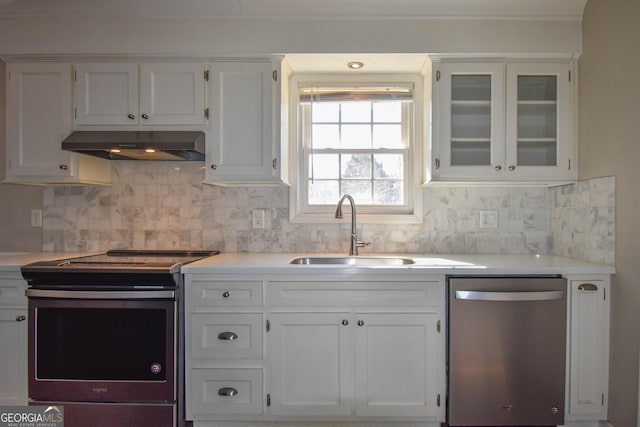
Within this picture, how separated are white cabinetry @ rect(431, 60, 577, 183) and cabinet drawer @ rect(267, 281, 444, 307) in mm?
727

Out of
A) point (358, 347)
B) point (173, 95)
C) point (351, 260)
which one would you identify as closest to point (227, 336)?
point (358, 347)

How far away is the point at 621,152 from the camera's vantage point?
1.81 metres

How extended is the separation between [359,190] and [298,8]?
1219 millimetres

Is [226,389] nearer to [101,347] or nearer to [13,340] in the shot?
[101,347]

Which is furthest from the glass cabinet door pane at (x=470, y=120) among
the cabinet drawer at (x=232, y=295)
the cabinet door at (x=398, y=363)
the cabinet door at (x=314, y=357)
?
the cabinet drawer at (x=232, y=295)

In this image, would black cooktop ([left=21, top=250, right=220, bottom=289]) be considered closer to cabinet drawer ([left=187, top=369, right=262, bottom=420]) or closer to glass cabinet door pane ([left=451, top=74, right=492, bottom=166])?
cabinet drawer ([left=187, top=369, right=262, bottom=420])

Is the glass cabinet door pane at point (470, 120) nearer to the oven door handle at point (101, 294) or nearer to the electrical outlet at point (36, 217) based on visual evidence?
the oven door handle at point (101, 294)

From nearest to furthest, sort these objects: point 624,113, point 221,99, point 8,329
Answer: point 624,113, point 8,329, point 221,99

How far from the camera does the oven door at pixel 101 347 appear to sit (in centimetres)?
181

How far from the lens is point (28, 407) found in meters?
1.87

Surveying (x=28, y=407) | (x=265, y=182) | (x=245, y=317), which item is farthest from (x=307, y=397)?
(x=28, y=407)

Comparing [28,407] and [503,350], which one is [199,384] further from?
[503,350]

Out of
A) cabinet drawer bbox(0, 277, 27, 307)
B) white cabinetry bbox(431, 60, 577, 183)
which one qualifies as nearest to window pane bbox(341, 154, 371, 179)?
white cabinetry bbox(431, 60, 577, 183)

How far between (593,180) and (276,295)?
6.18ft
